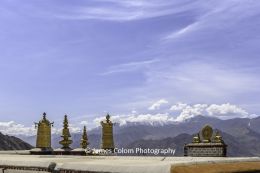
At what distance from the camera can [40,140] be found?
1580 inches

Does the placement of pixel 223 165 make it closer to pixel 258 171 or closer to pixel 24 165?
pixel 258 171

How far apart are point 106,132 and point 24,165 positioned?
62.7 feet

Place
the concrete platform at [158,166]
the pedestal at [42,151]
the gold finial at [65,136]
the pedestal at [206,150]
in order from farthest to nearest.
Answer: the gold finial at [65,136] < the pedestal at [42,151] < the pedestal at [206,150] < the concrete platform at [158,166]

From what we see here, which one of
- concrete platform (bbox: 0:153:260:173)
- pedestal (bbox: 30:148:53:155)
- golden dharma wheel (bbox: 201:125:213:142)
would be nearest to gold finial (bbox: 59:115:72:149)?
pedestal (bbox: 30:148:53:155)

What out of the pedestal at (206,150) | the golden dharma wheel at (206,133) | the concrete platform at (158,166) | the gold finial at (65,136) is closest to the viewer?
the concrete platform at (158,166)

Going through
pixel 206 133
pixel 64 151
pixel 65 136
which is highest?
pixel 65 136

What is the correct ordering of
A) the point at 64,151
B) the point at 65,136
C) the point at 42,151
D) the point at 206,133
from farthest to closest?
the point at 65,136, the point at 42,151, the point at 64,151, the point at 206,133

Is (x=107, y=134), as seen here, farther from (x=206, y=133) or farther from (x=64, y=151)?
(x=206, y=133)

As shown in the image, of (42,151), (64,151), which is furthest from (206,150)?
(42,151)

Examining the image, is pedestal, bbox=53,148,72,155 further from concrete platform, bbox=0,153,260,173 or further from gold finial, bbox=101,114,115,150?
concrete platform, bbox=0,153,260,173

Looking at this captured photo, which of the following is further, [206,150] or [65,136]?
[65,136]

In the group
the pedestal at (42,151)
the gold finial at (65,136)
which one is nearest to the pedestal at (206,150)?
the gold finial at (65,136)

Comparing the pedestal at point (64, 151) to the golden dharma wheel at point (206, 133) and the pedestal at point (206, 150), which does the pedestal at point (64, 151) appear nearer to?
the pedestal at point (206, 150)

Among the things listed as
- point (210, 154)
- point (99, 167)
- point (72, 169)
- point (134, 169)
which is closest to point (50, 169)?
point (72, 169)
